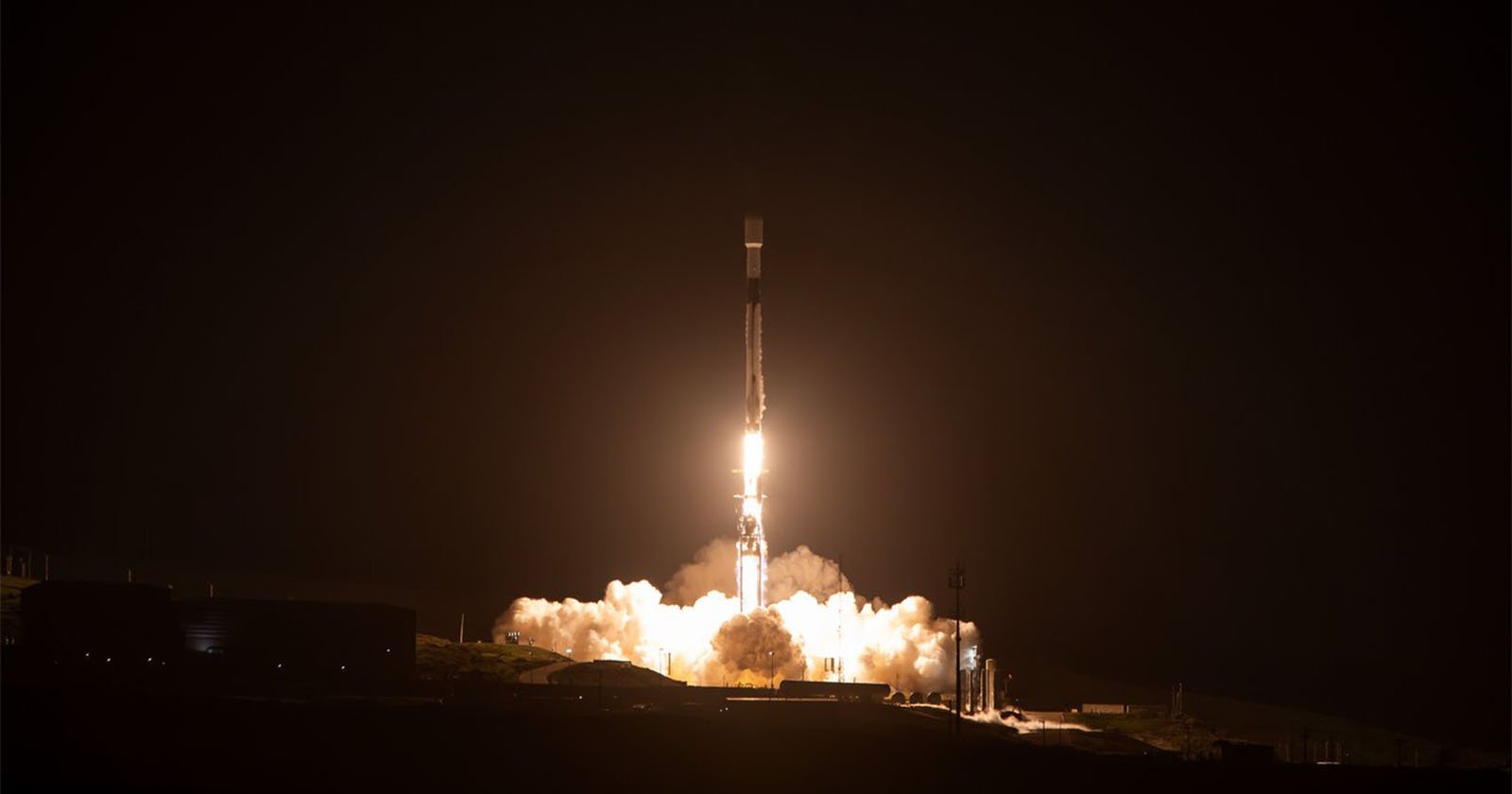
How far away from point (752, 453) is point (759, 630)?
42.5 feet

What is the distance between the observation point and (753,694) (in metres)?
111

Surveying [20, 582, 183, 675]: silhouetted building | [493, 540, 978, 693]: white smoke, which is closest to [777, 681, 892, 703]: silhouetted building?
[493, 540, 978, 693]: white smoke

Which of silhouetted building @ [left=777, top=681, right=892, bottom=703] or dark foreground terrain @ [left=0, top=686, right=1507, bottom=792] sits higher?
silhouetted building @ [left=777, top=681, right=892, bottom=703]

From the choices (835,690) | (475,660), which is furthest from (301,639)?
(835,690)

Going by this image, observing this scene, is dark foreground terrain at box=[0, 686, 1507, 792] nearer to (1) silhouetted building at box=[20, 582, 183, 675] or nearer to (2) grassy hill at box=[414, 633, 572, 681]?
(1) silhouetted building at box=[20, 582, 183, 675]

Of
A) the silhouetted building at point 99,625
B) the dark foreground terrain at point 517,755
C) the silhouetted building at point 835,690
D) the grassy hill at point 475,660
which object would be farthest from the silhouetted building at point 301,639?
the silhouetted building at point 835,690

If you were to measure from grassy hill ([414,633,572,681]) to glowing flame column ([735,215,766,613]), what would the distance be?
1241 cm

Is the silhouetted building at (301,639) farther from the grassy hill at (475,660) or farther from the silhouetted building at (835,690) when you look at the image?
the silhouetted building at (835,690)

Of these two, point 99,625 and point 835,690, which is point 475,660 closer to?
point 835,690

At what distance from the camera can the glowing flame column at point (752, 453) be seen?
131875mm

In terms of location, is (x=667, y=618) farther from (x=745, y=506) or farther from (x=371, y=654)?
(x=371, y=654)

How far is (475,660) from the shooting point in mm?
125750

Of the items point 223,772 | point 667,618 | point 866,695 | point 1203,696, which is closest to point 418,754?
point 223,772

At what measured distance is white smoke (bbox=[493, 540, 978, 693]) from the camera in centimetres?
12338
